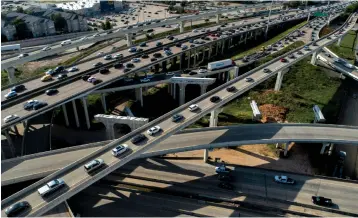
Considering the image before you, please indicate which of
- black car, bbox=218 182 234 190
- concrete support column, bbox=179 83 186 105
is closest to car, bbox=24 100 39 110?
concrete support column, bbox=179 83 186 105

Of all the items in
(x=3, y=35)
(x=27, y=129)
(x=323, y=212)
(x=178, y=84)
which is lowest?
(x=323, y=212)

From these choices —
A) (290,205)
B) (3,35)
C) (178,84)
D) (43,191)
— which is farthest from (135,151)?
(3,35)

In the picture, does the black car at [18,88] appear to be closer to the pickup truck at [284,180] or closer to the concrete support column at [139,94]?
the concrete support column at [139,94]

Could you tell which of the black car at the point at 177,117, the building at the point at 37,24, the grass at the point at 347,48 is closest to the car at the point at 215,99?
the black car at the point at 177,117

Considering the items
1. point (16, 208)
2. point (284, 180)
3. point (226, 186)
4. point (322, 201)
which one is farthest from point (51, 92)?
point (322, 201)

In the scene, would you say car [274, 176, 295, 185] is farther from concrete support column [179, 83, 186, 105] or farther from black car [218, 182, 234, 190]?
concrete support column [179, 83, 186, 105]

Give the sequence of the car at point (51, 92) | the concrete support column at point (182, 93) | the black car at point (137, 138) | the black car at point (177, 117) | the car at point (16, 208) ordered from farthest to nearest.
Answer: the concrete support column at point (182, 93) → the car at point (51, 92) → the black car at point (177, 117) → the black car at point (137, 138) → the car at point (16, 208)

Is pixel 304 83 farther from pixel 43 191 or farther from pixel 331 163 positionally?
pixel 43 191
